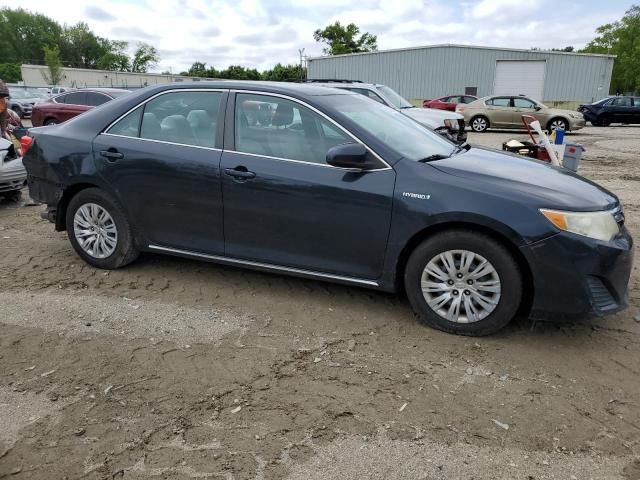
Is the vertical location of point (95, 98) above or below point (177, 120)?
above

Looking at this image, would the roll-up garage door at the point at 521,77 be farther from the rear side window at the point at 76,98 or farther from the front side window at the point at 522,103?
the rear side window at the point at 76,98

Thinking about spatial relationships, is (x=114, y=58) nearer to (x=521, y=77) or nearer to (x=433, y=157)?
(x=521, y=77)

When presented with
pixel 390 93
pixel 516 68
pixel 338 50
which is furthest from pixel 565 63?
pixel 338 50

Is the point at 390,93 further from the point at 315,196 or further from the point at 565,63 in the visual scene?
the point at 565,63

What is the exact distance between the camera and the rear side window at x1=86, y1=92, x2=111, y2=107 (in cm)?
1486

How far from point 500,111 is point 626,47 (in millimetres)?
52657

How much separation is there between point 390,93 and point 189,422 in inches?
436

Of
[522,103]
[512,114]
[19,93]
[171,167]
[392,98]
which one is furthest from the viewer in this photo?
[19,93]

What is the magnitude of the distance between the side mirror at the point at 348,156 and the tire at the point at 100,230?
201 centimetres

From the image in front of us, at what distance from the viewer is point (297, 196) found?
3818 mm

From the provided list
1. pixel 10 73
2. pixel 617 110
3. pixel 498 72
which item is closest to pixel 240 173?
pixel 617 110

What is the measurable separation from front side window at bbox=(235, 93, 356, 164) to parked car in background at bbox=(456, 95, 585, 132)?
58.9ft

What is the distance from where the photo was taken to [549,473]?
7.79 feet

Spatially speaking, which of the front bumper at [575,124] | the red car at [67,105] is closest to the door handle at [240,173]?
the red car at [67,105]
